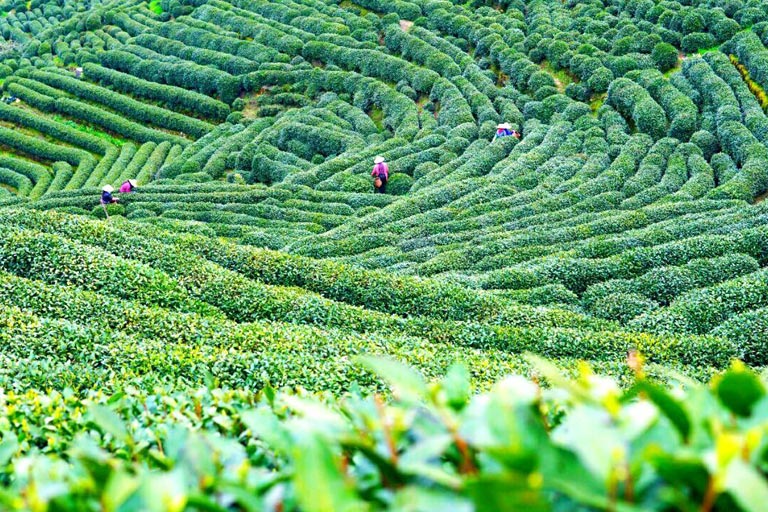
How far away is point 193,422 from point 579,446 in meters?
3.07

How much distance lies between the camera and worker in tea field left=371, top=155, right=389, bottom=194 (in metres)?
25.0

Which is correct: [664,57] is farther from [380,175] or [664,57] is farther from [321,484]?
[321,484]

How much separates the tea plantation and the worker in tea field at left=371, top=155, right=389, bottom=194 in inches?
12.1

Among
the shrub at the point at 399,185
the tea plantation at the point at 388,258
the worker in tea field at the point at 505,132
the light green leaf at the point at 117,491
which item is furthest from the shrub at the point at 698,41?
the light green leaf at the point at 117,491

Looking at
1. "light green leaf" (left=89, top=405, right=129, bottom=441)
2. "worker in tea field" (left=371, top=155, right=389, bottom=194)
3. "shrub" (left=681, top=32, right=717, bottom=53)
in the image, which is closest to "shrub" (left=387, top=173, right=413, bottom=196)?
"worker in tea field" (left=371, top=155, right=389, bottom=194)

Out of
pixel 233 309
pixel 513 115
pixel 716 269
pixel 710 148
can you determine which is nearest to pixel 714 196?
pixel 710 148

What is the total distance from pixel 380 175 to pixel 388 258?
25.8 feet

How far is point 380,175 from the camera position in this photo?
82.3 ft

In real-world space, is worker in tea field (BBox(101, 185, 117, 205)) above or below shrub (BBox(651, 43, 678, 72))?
below

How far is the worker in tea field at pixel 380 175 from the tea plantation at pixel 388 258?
306mm

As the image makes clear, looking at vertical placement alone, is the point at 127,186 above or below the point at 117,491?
below

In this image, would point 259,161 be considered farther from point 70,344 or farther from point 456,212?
point 70,344

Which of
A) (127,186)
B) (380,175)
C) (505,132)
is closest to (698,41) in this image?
(505,132)

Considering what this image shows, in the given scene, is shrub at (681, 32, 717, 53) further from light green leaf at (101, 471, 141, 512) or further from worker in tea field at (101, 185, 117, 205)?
light green leaf at (101, 471, 141, 512)
